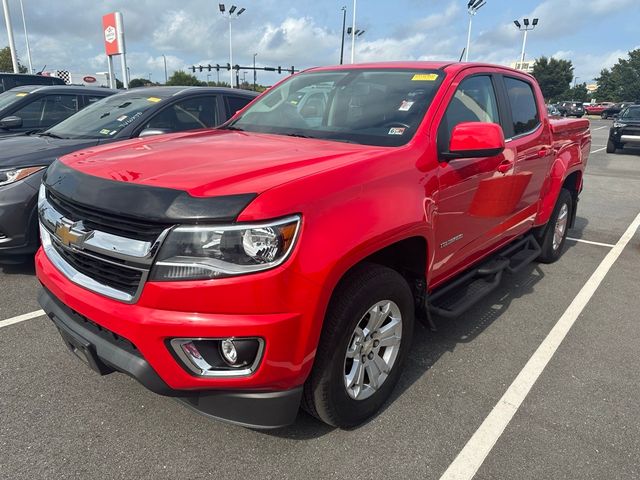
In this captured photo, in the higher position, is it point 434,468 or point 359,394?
point 359,394

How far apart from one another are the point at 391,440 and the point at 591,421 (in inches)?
44.9

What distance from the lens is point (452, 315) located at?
2.97 meters

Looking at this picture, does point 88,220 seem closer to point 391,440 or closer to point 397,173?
point 397,173

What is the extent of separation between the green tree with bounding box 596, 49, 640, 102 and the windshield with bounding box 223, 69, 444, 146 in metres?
109

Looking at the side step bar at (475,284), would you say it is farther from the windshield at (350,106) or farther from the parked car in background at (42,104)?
the parked car in background at (42,104)

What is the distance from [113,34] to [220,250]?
22.2 m

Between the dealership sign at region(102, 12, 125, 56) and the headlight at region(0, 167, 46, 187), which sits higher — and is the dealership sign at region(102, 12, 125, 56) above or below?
above

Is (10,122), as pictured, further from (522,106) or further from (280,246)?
(522,106)

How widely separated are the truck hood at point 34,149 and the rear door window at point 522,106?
3.96m

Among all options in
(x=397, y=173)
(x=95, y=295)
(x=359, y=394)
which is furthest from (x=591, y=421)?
(x=95, y=295)

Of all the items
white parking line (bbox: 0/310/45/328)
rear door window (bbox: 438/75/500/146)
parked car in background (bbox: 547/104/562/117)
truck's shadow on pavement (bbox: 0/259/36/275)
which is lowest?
truck's shadow on pavement (bbox: 0/259/36/275)

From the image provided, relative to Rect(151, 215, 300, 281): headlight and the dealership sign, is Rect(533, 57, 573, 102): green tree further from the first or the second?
Rect(151, 215, 300, 281): headlight

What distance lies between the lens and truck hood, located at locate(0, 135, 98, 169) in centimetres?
425

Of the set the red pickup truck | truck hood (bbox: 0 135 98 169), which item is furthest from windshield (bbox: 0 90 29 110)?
the red pickup truck
